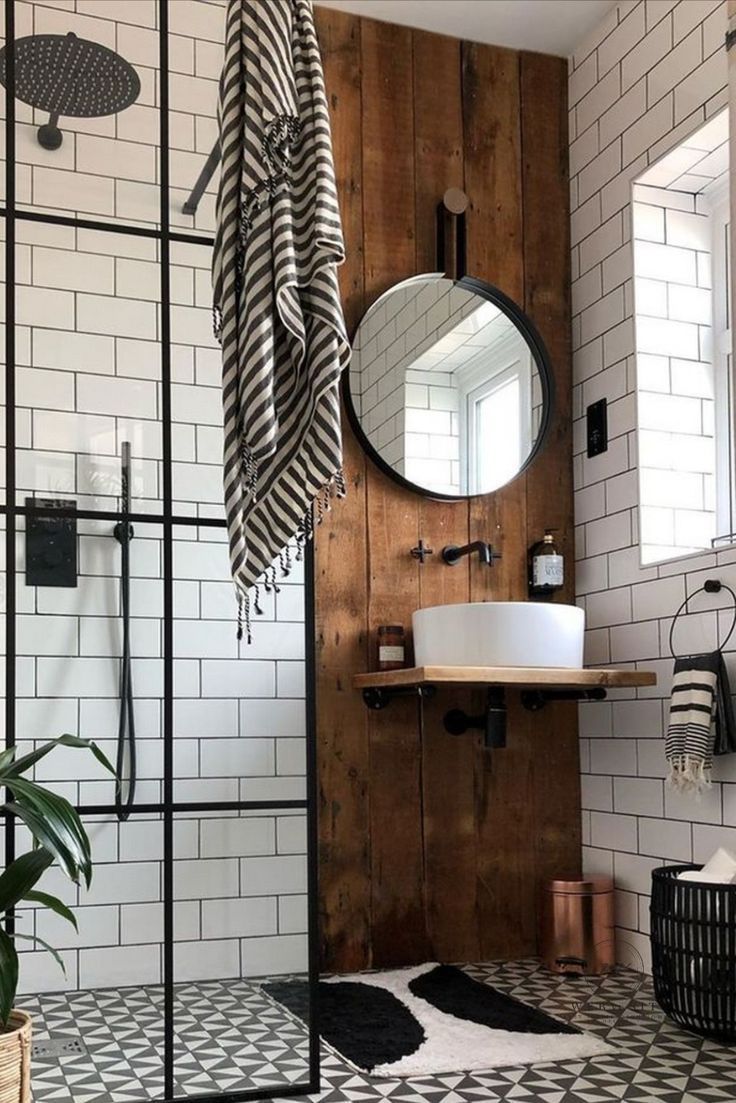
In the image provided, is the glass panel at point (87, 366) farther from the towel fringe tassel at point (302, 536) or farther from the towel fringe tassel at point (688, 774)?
the towel fringe tassel at point (688, 774)

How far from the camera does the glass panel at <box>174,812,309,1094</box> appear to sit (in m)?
2.44

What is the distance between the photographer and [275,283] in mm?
2049

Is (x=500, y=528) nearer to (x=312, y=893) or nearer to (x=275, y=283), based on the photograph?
(x=312, y=893)

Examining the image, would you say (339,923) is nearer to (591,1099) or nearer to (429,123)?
(591,1099)

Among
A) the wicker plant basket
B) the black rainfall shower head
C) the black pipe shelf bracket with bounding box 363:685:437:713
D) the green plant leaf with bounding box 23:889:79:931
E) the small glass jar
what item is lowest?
the wicker plant basket

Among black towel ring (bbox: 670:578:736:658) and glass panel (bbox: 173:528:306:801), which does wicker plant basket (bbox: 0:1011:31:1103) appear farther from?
black towel ring (bbox: 670:578:736:658)

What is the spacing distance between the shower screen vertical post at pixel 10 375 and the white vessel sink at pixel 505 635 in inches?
56.2

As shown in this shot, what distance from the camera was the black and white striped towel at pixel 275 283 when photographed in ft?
6.69

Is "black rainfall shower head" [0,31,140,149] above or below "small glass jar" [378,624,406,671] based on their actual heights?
above

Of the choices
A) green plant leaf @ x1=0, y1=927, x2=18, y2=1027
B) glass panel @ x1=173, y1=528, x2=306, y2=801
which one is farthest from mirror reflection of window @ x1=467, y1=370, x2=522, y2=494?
green plant leaf @ x1=0, y1=927, x2=18, y2=1027

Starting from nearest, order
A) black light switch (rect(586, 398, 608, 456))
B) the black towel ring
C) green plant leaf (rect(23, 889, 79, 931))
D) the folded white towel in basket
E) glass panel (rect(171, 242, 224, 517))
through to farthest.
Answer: green plant leaf (rect(23, 889, 79, 931)) → glass panel (rect(171, 242, 224, 517)) → the folded white towel in basket → the black towel ring → black light switch (rect(586, 398, 608, 456))

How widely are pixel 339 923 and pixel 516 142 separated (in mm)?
2664

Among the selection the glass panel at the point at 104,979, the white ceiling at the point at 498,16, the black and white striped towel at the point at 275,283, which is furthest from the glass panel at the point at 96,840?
the white ceiling at the point at 498,16

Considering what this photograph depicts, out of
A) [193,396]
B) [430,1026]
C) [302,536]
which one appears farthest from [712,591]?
[193,396]
